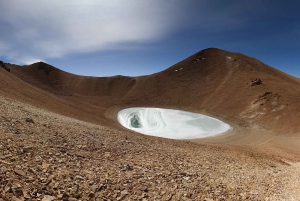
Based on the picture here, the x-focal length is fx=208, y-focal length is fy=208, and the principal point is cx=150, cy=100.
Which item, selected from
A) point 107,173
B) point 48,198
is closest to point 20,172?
point 48,198

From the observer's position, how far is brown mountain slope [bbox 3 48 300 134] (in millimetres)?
46606

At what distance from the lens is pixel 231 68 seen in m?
83.7

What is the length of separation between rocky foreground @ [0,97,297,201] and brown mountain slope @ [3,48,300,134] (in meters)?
31.7

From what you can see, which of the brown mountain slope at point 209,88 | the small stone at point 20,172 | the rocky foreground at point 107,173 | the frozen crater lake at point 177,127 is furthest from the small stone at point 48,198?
the brown mountain slope at point 209,88

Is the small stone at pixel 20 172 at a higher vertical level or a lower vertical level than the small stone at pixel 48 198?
higher

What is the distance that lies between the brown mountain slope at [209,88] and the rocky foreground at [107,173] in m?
31.7

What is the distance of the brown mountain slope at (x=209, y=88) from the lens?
46.6 m

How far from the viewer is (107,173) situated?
800cm

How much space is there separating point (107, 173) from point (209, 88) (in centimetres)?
7085

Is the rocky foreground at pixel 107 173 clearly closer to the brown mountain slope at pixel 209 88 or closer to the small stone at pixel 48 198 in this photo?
the small stone at pixel 48 198

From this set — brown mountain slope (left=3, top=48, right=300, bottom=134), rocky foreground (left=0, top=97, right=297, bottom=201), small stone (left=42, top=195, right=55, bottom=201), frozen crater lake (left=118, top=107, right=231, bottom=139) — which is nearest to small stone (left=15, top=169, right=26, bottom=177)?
rocky foreground (left=0, top=97, right=297, bottom=201)

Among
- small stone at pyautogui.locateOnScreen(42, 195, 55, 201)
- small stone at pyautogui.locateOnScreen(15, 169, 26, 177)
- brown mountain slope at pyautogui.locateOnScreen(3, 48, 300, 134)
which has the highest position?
brown mountain slope at pyautogui.locateOnScreen(3, 48, 300, 134)

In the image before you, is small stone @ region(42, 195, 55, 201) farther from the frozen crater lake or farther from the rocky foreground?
the frozen crater lake

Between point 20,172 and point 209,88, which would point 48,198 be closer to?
point 20,172
